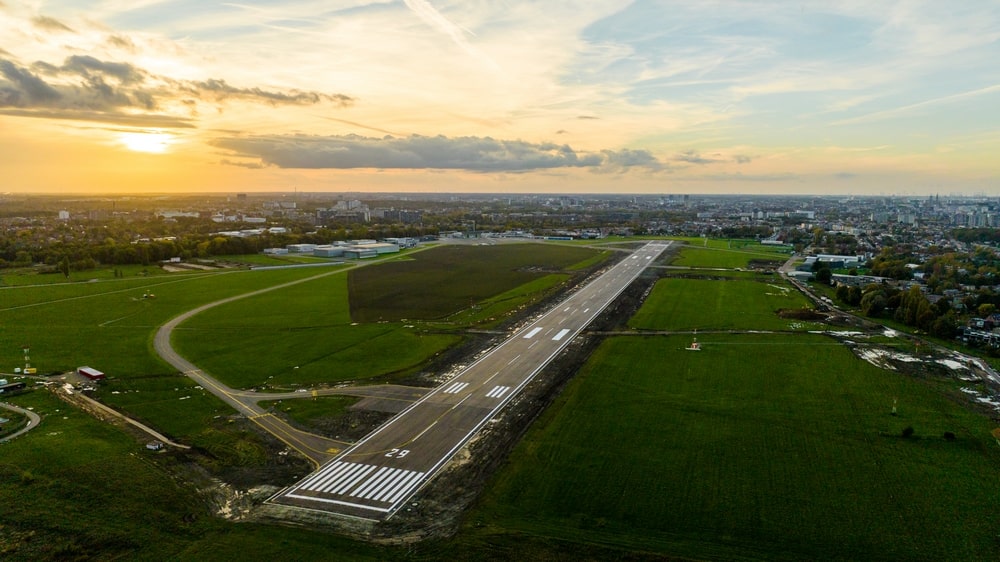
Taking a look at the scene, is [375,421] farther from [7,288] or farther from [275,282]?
[7,288]

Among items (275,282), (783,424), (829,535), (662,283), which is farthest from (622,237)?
(829,535)

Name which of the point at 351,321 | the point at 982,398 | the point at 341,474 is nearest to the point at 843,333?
the point at 982,398

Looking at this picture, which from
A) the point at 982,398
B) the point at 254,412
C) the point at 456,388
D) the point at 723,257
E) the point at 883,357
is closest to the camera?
the point at 254,412

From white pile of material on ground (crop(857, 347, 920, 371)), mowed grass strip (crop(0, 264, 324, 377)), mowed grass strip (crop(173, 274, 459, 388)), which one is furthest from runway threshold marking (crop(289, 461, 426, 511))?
white pile of material on ground (crop(857, 347, 920, 371))

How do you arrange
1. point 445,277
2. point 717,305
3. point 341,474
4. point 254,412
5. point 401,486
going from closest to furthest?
point 401,486 → point 341,474 → point 254,412 → point 717,305 → point 445,277

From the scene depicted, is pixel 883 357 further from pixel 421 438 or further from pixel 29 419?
pixel 29 419

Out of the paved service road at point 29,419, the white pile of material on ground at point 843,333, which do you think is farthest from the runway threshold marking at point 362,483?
the white pile of material on ground at point 843,333

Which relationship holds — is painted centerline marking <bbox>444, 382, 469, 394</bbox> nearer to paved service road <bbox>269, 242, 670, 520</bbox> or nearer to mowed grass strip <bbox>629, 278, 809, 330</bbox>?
paved service road <bbox>269, 242, 670, 520</bbox>

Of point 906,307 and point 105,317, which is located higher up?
point 906,307
